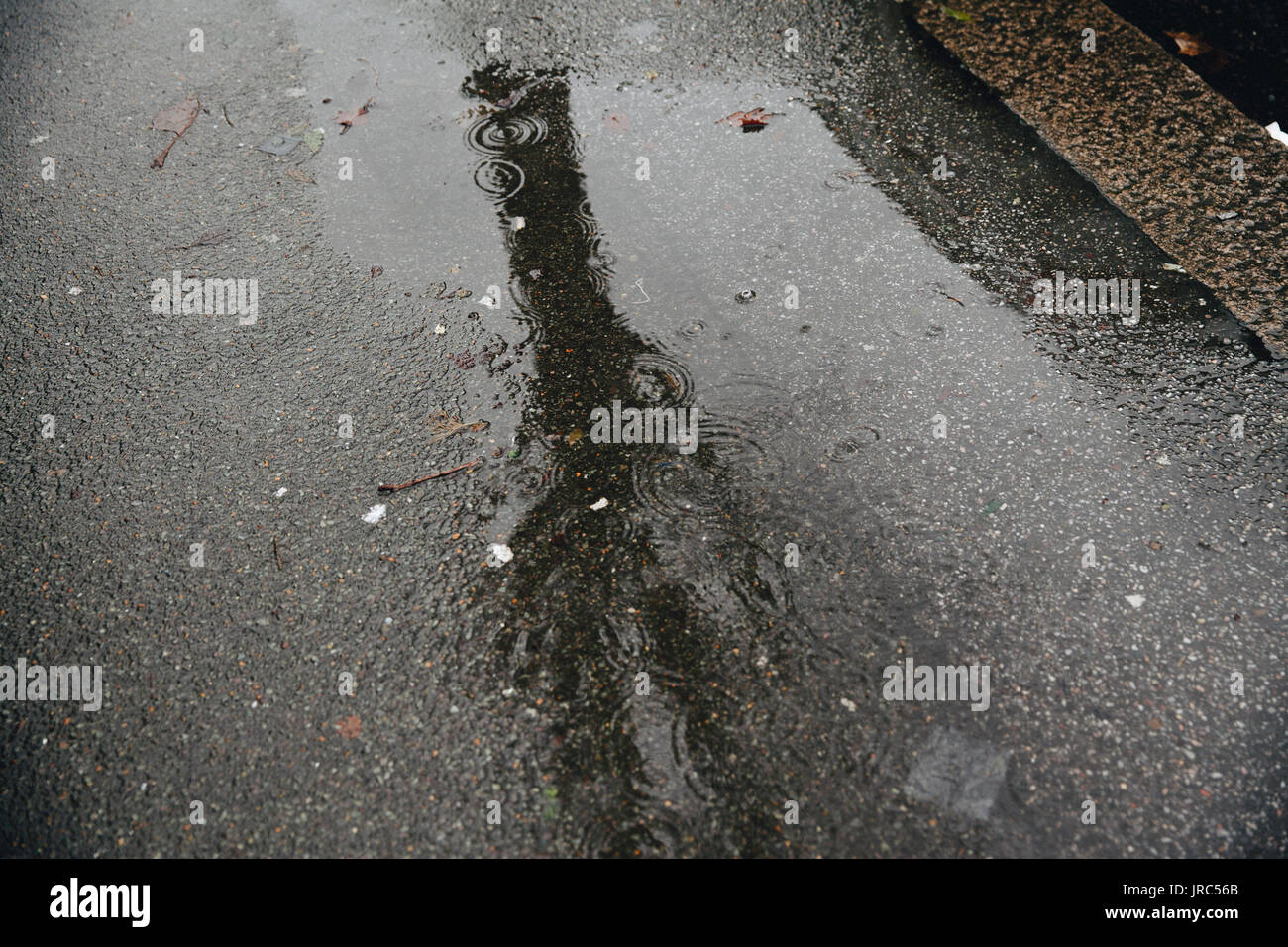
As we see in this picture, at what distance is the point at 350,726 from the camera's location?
2.24 meters

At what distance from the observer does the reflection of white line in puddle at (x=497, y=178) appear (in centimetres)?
386

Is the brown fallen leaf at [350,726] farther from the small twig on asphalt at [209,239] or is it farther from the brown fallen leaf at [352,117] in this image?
the brown fallen leaf at [352,117]

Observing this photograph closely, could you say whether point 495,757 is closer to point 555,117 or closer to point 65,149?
point 555,117

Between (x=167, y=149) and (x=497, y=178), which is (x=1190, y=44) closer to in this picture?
(x=497, y=178)

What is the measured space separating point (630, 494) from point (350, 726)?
111 centimetres

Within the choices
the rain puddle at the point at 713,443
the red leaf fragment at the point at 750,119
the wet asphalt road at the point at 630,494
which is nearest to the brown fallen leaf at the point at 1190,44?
the wet asphalt road at the point at 630,494

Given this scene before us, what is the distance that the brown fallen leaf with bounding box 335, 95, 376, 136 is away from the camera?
4309mm

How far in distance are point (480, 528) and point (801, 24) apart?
3742 mm

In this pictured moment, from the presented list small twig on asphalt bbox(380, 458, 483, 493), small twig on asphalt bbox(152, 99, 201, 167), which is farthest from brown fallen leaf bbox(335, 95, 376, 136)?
small twig on asphalt bbox(380, 458, 483, 493)

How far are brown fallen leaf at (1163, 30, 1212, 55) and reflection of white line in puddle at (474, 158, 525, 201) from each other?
3.38 metres

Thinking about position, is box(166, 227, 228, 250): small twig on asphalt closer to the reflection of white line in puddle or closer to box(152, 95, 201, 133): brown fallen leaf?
box(152, 95, 201, 133): brown fallen leaf

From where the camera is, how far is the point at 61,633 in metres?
2.49

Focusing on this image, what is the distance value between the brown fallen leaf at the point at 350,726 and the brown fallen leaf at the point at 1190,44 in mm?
4833

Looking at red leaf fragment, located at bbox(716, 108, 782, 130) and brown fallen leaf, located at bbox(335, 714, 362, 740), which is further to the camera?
red leaf fragment, located at bbox(716, 108, 782, 130)
